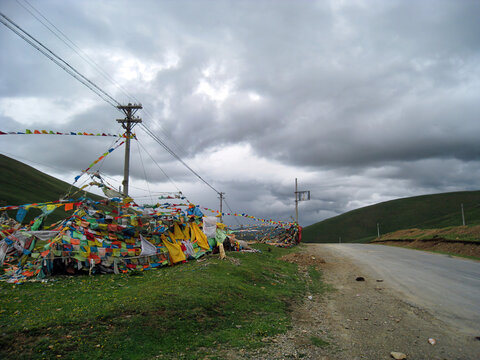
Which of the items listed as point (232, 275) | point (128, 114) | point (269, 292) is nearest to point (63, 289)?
point (232, 275)

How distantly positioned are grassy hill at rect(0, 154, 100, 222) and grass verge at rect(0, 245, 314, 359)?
55971mm

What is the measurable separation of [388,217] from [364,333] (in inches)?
4786

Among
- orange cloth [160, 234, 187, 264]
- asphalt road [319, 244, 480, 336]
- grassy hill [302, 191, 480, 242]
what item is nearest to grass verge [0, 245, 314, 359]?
asphalt road [319, 244, 480, 336]

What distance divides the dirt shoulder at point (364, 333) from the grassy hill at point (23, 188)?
6121cm

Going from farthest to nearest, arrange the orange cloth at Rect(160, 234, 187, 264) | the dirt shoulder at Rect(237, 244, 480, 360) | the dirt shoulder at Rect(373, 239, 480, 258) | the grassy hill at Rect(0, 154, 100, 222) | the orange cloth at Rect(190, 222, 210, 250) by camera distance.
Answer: the grassy hill at Rect(0, 154, 100, 222)
the dirt shoulder at Rect(373, 239, 480, 258)
the orange cloth at Rect(190, 222, 210, 250)
the orange cloth at Rect(160, 234, 187, 264)
the dirt shoulder at Rect(237, 244, 480, 360)

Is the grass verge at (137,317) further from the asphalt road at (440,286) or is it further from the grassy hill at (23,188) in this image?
the grassy hill at (23,188)

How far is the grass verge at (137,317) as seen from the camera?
238 inches

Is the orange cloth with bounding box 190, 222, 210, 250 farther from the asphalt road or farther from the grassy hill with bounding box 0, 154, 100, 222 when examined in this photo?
the grassy hill with bounding box 0, 154, 100, 222

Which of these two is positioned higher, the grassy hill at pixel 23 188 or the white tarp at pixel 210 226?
the grassy hill at pixel 23 188

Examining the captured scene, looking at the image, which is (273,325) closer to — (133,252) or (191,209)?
(133,252)

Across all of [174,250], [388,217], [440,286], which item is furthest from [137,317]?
[388,217]

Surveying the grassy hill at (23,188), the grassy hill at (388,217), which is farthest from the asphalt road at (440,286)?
the grassy hill at (388,217)

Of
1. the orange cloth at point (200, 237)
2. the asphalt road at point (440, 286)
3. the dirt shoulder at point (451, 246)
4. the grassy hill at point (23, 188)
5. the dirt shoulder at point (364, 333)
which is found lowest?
the dirt shoulder at point (364, 333)

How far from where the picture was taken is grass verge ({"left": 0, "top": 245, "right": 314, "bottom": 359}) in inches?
238
